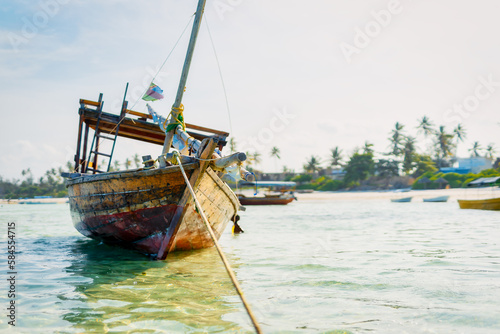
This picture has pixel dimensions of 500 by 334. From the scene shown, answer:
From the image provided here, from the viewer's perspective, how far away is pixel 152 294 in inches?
198

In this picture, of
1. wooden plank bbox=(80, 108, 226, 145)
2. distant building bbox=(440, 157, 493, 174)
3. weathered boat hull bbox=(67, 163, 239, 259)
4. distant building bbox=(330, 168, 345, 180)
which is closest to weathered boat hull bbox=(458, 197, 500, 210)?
wooden plank bbox=(80, 108, 226, 145)

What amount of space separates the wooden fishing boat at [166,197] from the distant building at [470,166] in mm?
59484

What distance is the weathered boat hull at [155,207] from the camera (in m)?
6.91

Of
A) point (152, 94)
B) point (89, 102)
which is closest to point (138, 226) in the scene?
point (152, 94)

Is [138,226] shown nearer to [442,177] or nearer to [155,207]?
[155,207]

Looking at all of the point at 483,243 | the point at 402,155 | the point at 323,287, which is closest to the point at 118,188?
the point at 323,287

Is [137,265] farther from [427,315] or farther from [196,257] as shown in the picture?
[427,315]

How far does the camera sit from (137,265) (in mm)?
7078

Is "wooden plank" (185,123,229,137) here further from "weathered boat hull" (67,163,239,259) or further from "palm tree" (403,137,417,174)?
"palm tree" (403,137,417,174)

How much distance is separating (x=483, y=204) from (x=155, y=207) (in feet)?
77.1

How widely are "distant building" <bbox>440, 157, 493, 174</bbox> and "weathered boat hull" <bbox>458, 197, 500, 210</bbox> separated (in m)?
37.0

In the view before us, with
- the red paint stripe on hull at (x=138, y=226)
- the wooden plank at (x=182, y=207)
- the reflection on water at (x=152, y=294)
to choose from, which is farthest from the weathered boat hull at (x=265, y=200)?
the wooden plank at (x=182, y=207)

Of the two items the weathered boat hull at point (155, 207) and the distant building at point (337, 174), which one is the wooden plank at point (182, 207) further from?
the distant building at point (337, 174)

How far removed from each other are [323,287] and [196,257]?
319 cm
